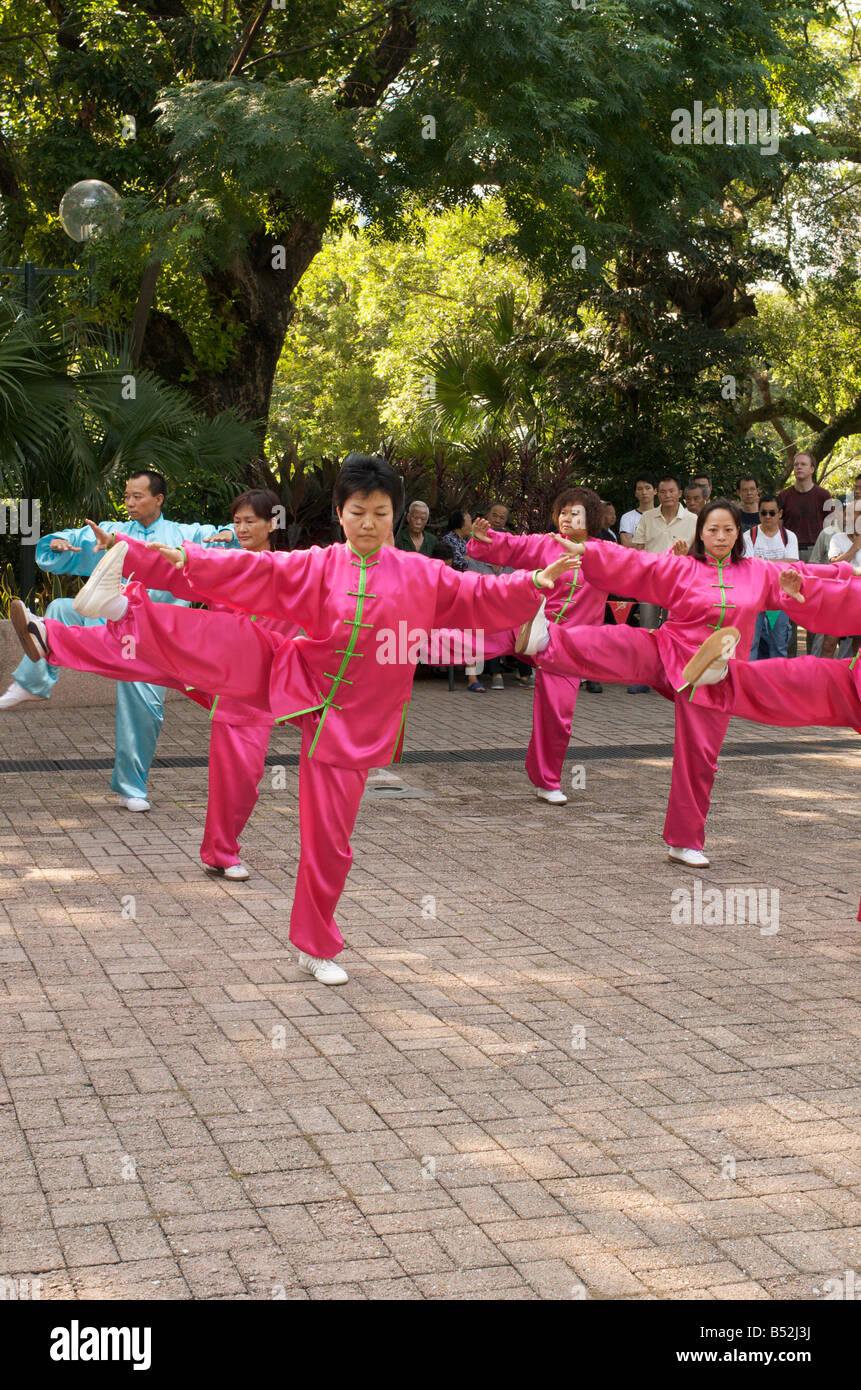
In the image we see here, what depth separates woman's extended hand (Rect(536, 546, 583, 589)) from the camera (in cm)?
493

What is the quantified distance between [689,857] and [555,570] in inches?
106

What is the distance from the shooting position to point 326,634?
17.3ft

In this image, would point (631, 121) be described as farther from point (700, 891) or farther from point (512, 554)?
point (700, 891)

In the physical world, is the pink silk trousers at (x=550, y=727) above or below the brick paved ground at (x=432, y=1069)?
above

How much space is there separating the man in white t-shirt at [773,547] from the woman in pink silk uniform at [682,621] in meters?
5.75

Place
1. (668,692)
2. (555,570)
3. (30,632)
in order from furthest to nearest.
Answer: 1. (668,692)
2. (30,632)
3. (555,570)

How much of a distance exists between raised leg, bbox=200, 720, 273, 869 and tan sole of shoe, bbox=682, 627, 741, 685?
194cm

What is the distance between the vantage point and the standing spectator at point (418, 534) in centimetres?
1297

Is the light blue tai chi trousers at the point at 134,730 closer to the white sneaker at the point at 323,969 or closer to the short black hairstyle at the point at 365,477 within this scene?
the white sneaker at the point at 323,969

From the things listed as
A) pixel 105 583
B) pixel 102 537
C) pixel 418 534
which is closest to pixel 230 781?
pixel 105 583

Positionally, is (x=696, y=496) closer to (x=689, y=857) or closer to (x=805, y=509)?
(x=805, y=509)

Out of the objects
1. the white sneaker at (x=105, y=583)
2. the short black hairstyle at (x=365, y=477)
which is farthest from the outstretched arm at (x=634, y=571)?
the white sneaker at (x=105, y=583)

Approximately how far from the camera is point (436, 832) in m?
7.86

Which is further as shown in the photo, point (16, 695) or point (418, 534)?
point (418, 534)
